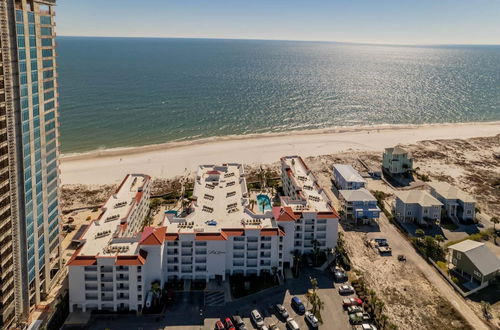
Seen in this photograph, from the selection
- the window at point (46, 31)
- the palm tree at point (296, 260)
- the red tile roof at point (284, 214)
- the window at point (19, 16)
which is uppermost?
the window at point (19, 16)

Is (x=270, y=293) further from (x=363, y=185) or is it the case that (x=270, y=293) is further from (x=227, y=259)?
(x=363, y=185)

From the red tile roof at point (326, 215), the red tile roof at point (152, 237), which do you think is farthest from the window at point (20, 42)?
the red tile roof at point (326, 215)

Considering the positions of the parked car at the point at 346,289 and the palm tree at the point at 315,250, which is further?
the palm tree at the point at 315,250

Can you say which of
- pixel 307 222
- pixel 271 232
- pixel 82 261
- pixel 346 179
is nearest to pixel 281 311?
pixel 271 232

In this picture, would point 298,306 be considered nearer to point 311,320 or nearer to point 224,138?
point 311,320

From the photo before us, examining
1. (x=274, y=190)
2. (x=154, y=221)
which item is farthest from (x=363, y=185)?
(x=154, y=221)

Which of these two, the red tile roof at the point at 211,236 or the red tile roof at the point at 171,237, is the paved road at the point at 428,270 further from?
the red tile roof at the point at 171,237
